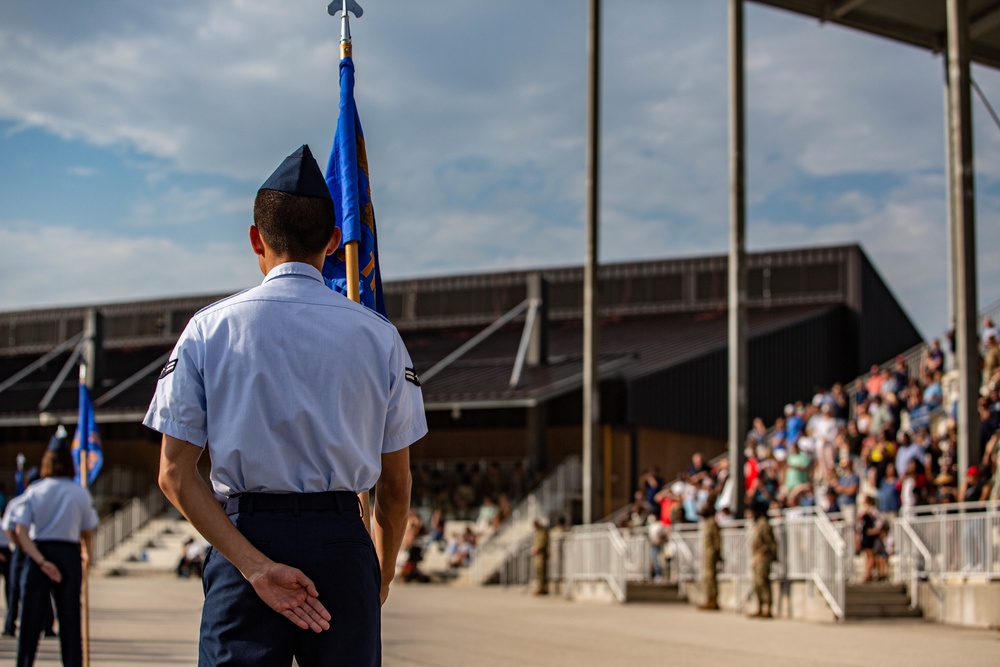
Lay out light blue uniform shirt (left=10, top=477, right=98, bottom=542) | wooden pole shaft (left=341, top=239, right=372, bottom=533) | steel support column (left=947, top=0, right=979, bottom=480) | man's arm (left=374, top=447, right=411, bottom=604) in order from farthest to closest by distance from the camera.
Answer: steel support column (left=947, top=0, right=979, bottom=480) → light blue uniform shirt (left=10, top=477, right=98, bottom=542) → wooden pole shaft (left=341, top=239, right=372, bottom=533) → man's arm (left=374, top=447, right=411, bottom=604)

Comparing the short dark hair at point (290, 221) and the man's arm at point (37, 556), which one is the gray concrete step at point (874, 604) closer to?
the man's arm at point (37, 556)

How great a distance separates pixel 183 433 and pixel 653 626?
14126mm

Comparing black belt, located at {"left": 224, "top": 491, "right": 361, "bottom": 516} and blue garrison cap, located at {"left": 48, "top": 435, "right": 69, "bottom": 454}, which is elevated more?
blue garrison cap, located at {"left": 48, "top": 435, "right": 69, "bottom": 454}

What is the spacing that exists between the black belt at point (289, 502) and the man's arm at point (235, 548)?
0.23ft

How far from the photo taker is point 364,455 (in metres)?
3.77

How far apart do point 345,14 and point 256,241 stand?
1.88m

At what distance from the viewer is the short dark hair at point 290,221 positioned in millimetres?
3912

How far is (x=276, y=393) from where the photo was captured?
3.67m

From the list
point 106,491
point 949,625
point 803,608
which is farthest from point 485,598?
point 106,491

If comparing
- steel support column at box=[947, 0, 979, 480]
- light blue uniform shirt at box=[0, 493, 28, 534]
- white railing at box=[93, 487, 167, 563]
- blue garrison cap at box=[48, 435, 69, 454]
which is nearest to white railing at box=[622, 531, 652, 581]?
steel support column at box=[947, 0, 979, 480]

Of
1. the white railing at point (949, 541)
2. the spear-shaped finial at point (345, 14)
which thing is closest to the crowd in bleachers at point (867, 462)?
the white railing at point (949, 541)

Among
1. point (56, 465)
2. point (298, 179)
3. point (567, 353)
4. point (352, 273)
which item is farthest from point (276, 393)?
point (567, 353)

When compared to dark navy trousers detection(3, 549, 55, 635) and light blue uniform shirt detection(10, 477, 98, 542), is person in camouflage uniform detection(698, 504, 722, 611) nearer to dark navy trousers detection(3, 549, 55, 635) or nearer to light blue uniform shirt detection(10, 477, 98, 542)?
dark navy trousers detection(3, 549, 55, 635)

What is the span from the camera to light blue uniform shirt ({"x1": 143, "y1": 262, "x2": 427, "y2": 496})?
3.64m
